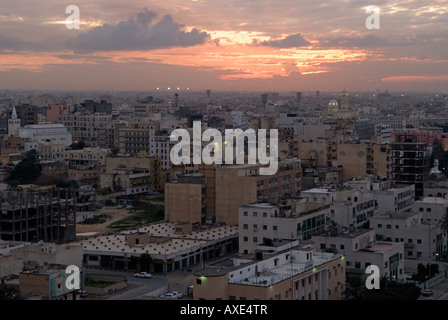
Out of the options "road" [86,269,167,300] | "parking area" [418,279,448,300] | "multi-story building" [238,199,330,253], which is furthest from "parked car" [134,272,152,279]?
"parking area" [418,279,448,300]

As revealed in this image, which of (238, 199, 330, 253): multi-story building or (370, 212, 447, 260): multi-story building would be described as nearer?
(238, 199, 330, 253): multi-story building

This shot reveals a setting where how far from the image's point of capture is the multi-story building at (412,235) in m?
19.6

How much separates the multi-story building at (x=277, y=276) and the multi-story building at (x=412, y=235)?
179 inches

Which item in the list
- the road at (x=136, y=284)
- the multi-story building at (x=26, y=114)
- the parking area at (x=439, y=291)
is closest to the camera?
the road at (x=136, y=284)

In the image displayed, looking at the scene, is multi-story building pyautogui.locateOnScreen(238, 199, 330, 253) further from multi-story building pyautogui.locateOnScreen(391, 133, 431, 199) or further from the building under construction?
multi-story building pyautogui.locateOnScreen(391, 133, 431, 199)

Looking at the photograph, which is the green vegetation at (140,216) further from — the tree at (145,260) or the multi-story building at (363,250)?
the multi-story building at (363,250)

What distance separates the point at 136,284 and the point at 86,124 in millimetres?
41297

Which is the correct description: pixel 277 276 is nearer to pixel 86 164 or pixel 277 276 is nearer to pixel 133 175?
pixel 133 175

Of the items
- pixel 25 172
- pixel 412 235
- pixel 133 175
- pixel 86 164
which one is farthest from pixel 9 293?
pixel 86 164

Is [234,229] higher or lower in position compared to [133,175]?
lower

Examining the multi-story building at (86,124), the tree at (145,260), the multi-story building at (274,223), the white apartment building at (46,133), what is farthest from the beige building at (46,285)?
the multi-story building at (86,124)

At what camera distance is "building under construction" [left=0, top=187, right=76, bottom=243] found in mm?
21125

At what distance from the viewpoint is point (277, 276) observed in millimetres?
13516

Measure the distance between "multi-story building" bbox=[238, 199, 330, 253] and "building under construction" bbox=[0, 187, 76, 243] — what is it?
18.1 ft
